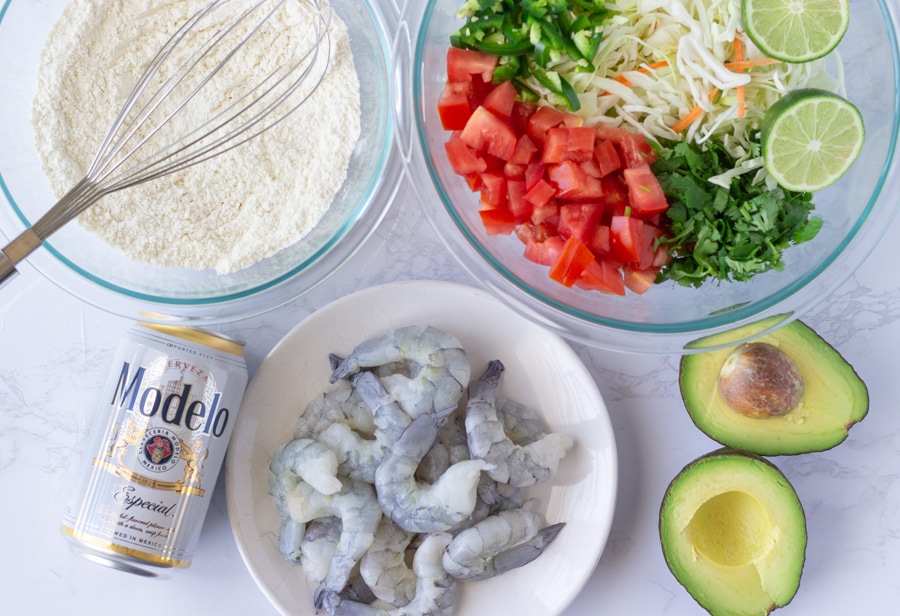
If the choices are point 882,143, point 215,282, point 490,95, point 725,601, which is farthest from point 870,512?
point 215,282

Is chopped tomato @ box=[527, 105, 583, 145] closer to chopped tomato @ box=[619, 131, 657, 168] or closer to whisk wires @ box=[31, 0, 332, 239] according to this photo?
chopped tomato @ box=[619, 131, 657, 168]

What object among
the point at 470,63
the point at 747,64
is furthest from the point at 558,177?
the point at 747,64

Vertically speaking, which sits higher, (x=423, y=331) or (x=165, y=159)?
(x=165, y=159)

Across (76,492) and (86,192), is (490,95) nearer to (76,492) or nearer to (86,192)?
(86,192)

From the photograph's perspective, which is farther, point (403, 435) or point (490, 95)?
Answer: point (403, 435)

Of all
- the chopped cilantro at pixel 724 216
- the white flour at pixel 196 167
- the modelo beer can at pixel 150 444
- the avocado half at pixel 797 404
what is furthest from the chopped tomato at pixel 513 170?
the modelo beer can at pixel 150 444

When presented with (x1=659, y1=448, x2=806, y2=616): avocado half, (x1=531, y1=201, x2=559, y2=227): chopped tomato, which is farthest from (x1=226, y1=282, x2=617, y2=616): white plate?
(x1=531, y1=201, x2=559, y2=227): chopped tomato

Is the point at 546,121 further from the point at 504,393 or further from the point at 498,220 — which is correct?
the point at 504,393
